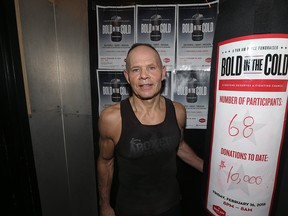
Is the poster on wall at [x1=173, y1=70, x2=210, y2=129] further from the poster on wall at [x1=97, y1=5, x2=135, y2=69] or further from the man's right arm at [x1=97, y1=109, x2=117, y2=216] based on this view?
the man's right arm at [x1=97, y1=109, x2=117, y2=216]

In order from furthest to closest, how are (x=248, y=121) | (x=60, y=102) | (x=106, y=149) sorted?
(x=60, y=102) < (x=106, y=149) < (x=248, y=121)

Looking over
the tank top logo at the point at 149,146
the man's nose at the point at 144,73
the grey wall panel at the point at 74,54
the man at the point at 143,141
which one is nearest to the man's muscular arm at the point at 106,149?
the man at the point at 143,141

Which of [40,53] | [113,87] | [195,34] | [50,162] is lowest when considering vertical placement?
[50,162]

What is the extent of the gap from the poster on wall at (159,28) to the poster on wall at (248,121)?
77cm

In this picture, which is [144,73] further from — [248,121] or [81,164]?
[81,164]

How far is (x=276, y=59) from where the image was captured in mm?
621

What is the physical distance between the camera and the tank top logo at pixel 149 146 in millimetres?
1105

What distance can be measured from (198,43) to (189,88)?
34cm

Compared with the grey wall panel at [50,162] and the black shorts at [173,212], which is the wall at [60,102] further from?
the black shorts at [173,212]

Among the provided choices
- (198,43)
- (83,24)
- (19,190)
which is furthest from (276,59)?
(19,190)

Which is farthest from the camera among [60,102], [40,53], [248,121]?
[60,102]

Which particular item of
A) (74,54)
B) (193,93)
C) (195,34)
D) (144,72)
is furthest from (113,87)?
(195,34)

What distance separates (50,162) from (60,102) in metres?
0.50

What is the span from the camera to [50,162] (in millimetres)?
1523
